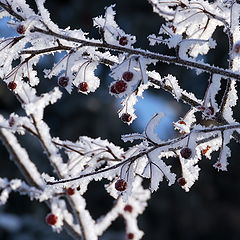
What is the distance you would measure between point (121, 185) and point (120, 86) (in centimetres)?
32

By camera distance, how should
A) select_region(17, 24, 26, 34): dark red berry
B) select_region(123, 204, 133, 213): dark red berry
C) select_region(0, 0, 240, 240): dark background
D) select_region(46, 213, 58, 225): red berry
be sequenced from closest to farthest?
select_region(17, 24, 26, 34): dark red berry
select_region(46, 213, 58, 225): red berry
select_region(123, 204, 133, 213): dark red berry
select_region(0, 0, 240, 240): dark background

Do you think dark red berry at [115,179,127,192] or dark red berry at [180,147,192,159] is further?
dark red berry at [115,179,127,192]

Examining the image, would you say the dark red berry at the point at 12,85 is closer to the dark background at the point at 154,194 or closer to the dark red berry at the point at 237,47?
the dark red berry at the point at 237,47

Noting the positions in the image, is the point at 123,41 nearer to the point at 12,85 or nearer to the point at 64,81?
the point at 64,81

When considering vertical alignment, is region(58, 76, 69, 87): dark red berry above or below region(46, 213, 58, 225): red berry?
below

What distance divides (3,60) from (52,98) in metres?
1.08

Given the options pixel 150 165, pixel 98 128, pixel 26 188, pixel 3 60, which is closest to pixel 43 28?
pixel 3 60

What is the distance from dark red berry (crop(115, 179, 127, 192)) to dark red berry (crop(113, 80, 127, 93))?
0.29 metres

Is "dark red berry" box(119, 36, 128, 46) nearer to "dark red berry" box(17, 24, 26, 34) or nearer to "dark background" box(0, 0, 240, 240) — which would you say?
"dark red berry" box(17, 24, 26, 34)

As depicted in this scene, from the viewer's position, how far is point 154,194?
362 inches

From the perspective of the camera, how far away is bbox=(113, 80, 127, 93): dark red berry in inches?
61.4

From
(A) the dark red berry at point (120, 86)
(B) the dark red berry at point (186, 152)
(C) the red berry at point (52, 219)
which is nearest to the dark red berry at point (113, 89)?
(A) the dark red berry at point (120, 86)

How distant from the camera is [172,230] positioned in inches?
367

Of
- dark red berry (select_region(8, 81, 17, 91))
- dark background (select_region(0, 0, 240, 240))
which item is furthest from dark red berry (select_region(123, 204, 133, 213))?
dark background (select_region(0, 0, 240, 240))
